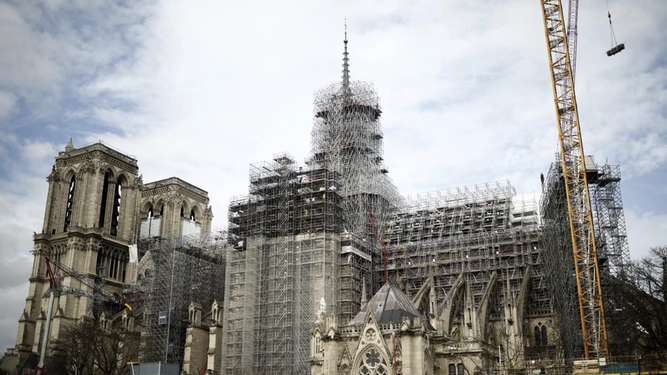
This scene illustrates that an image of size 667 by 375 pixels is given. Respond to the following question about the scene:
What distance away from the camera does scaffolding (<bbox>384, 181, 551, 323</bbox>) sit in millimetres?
62000

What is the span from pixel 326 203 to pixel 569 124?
2093cm

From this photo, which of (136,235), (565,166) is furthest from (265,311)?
(136,235)

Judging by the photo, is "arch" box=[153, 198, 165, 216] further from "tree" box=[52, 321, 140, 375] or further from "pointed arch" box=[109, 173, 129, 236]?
"tree" box=[52, 321, 140, 375]

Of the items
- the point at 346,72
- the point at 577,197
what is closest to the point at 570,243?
the point at 577,197

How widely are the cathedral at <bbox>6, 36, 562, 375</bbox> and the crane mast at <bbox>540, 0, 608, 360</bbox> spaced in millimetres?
4001

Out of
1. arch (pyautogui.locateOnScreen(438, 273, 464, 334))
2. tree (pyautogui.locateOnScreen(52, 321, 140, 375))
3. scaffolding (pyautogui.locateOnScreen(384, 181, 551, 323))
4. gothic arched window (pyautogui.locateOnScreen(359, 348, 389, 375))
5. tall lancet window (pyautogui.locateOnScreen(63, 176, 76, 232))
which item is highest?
tall lancet window (pyautogui.locateOnScreen(63, 176, 76, 232))

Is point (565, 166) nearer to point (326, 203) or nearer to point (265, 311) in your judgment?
point (326, 203)

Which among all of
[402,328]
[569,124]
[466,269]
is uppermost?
[569,124]

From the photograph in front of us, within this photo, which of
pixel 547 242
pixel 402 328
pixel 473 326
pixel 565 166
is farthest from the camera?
pixel 547 242

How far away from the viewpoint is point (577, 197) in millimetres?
55469

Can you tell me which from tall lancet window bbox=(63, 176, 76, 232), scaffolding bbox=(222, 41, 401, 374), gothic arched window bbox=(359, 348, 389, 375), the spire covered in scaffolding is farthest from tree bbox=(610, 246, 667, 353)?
tall lancet window bbox=(63, 176, 76, 232)

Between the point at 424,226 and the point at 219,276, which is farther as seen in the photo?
the point at 219,276

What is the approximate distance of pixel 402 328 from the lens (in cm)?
4016

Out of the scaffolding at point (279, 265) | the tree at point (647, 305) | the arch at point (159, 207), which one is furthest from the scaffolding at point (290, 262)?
the arch at point (159, 207)
